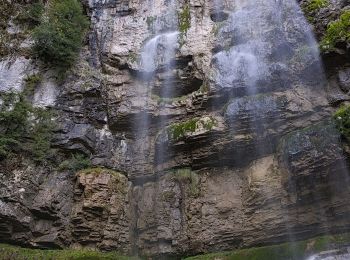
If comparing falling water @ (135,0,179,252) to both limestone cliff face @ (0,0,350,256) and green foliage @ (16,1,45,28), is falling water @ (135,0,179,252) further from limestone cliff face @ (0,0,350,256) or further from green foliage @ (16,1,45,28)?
green foliage @ (16,1,45,28)

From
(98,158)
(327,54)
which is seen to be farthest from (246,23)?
(98,158)

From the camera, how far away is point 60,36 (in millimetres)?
16734

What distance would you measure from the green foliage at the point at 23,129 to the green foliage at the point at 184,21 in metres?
6.85

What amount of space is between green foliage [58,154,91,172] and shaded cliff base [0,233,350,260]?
3.03 metres

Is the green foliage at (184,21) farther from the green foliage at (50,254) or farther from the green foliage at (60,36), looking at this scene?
the green foliage at (50,254)

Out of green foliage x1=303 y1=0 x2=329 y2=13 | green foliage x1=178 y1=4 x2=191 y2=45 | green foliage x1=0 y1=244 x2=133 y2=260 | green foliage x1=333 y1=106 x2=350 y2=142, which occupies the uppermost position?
green foliage x1=178 y1=4 x2=191 y2=45

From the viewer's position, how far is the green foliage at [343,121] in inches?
468

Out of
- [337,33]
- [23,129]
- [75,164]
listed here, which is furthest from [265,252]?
[23,129]

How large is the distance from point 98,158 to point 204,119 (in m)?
4.33

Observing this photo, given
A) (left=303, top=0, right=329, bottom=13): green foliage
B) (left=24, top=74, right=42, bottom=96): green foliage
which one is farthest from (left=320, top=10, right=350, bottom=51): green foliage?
(left=24, top=74, right=42, bottom=96): green foliage

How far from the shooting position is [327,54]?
45.4 ft

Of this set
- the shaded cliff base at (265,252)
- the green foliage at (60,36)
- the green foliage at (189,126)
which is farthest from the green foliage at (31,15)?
the shaded cliff base at (265,252)

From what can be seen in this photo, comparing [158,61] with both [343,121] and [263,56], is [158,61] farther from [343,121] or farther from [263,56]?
[343,121]

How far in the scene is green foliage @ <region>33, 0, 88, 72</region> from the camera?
16.6 meters
